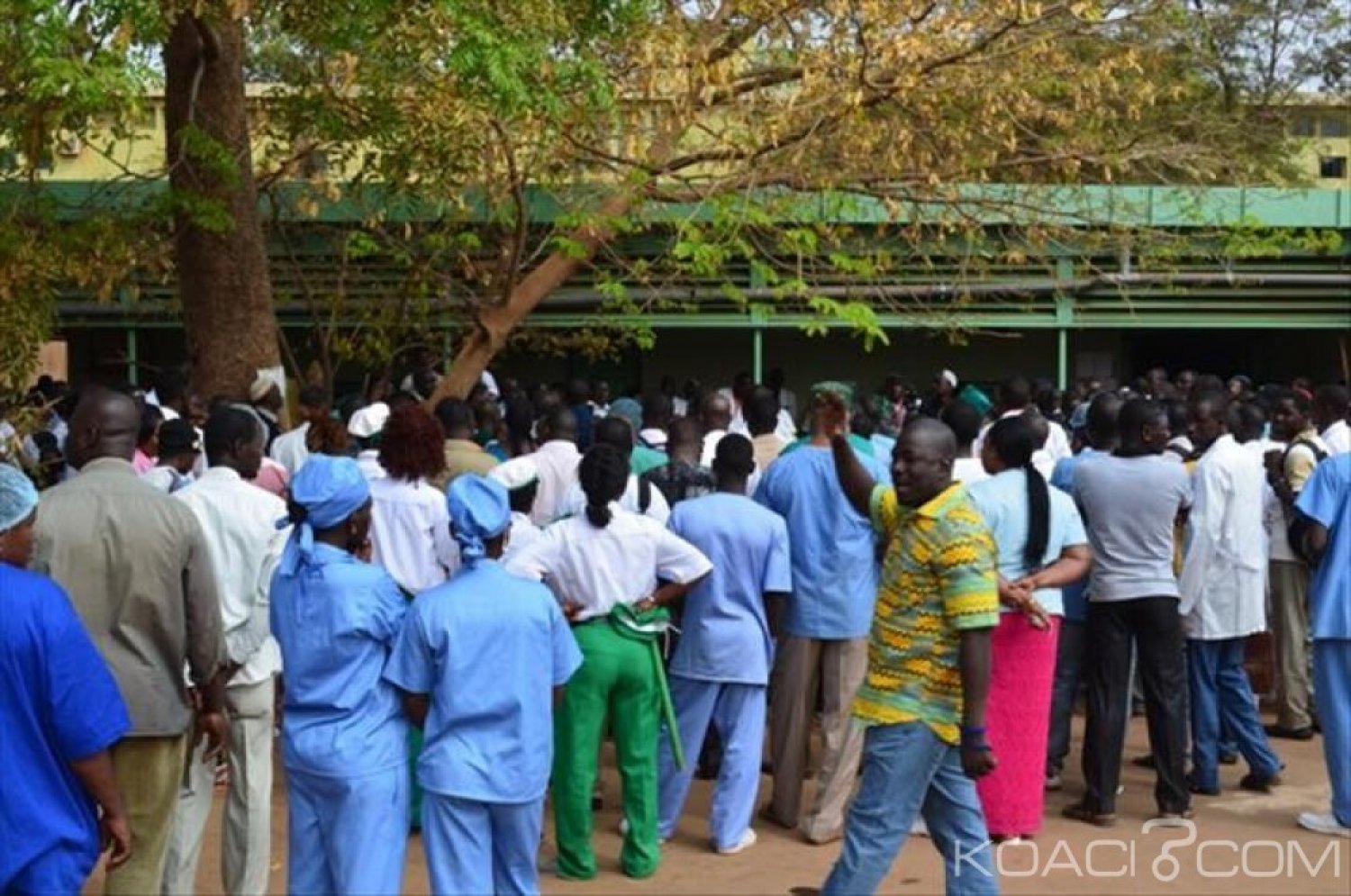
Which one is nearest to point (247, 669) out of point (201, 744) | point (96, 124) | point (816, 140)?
point (201, 744)

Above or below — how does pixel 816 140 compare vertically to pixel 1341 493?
above

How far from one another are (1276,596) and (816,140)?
4.18m

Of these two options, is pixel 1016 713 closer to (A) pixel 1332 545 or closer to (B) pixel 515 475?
(A) pixel 1332 545

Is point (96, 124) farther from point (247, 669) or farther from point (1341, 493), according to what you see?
point (1341, 493)

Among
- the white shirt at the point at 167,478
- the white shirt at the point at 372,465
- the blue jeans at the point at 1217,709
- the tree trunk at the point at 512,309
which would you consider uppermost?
the tree trunk at the point at 512,309

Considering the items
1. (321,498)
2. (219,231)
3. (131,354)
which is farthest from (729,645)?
(131,354)

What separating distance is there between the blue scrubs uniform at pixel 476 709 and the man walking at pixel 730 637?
6.28 feet

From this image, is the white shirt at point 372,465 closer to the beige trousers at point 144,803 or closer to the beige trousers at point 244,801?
the beige trousers at point 244,801

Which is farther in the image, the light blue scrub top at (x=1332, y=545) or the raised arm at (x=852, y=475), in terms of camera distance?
the light blue scrub top at (x=1332, y=545)

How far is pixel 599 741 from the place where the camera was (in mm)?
6809

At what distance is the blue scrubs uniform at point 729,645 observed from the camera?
720 centimetres

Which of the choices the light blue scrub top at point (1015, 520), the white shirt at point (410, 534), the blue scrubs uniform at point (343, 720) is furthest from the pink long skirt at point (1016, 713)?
the blue scrubs uniform at point (343, 720)

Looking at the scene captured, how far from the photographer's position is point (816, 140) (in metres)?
11.5

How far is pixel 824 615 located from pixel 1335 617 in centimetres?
212
